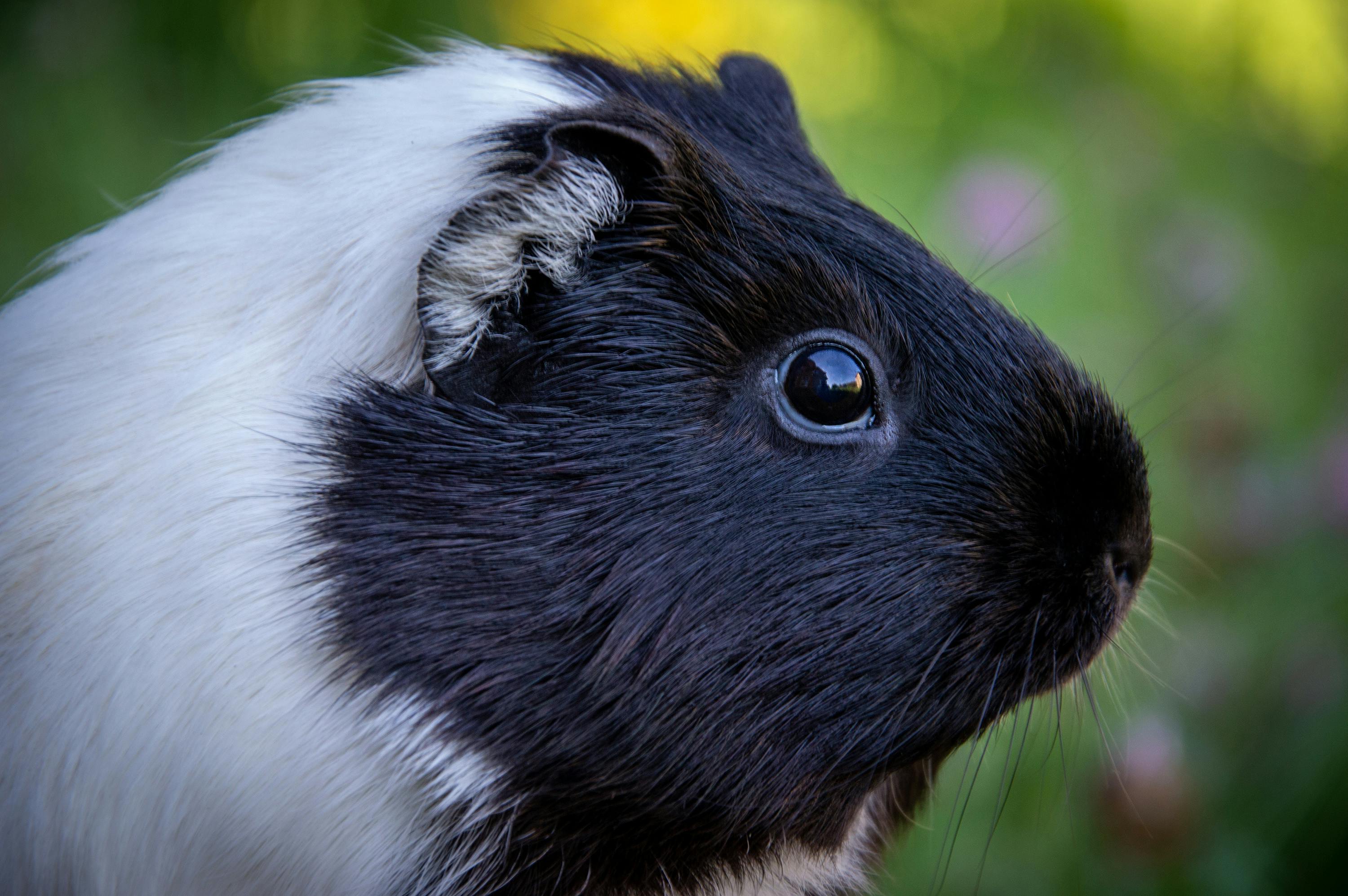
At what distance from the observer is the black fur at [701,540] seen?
4.32 ft

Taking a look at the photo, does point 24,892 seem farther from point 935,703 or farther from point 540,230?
point 935,703

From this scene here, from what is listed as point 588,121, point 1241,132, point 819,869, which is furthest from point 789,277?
point 1241,132

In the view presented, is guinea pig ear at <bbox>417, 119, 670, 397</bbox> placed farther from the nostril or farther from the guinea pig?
the nostril

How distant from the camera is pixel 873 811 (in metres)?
1.85

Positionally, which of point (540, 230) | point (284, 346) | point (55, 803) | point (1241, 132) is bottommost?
point (55, 803)

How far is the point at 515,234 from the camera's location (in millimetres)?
1336

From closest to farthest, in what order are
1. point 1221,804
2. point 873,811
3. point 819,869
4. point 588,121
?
point 588,121 → point 819,869 → point 873,811 → point 1221,804

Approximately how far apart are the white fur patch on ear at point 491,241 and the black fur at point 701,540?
0.05 m

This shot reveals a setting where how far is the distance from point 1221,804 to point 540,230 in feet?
9.19

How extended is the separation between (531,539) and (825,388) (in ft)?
1.48

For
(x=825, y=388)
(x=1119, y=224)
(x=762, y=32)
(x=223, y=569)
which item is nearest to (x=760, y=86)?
(x=825, y=388)

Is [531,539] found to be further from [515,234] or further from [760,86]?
[760,86]

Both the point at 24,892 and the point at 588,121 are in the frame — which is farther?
the point at 24,892

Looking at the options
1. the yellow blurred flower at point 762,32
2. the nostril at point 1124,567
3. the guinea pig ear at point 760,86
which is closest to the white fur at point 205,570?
the guinea pig ear at point 760,86
